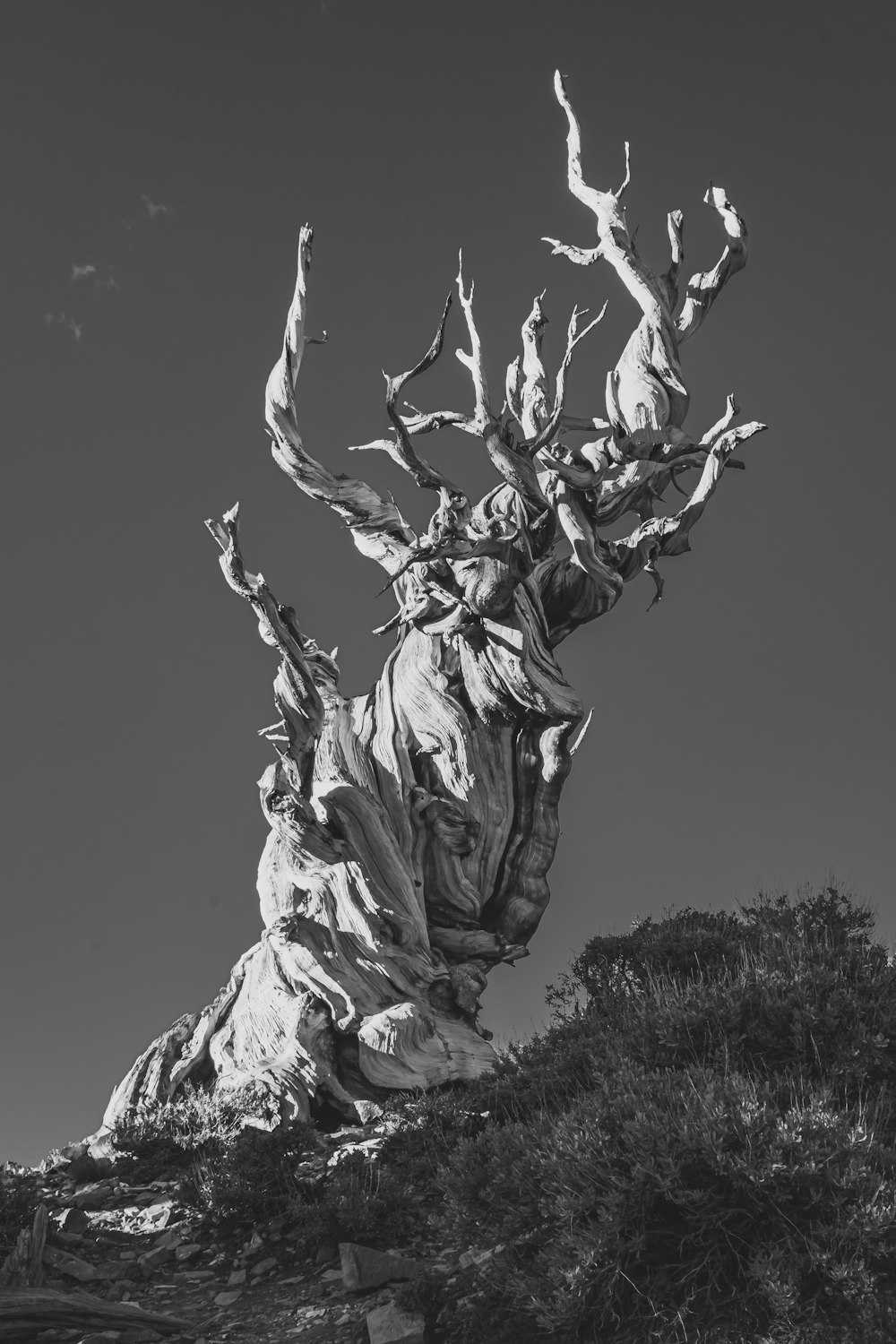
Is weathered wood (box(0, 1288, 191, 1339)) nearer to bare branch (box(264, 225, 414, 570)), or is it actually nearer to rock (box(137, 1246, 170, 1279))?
rock (box(137, 1246, 170, 1279))

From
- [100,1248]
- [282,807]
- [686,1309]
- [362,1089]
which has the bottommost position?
[686,1309]

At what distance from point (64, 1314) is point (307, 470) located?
24.9 ft

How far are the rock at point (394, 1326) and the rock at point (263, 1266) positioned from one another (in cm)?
98

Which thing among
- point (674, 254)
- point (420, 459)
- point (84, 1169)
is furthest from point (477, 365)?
point (84, 1169)

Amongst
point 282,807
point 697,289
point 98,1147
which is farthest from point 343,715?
point 697,289

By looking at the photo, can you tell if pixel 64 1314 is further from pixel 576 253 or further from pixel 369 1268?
pixel 576 253

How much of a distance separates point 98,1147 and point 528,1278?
428 centimetres

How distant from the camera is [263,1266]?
4688 mm

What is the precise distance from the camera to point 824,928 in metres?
7.44

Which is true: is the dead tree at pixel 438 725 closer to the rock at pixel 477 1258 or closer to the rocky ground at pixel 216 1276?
the rocky ground at pixel 216 1276

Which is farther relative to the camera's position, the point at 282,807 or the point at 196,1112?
the point at 282,807

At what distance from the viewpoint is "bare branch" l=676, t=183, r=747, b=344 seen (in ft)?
37.7

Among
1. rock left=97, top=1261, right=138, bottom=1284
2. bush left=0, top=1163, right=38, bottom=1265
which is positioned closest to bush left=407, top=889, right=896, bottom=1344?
rock left=97, top=1261, right=138, bottom=1284

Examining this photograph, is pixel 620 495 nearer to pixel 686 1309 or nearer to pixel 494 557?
pixel 494 557
